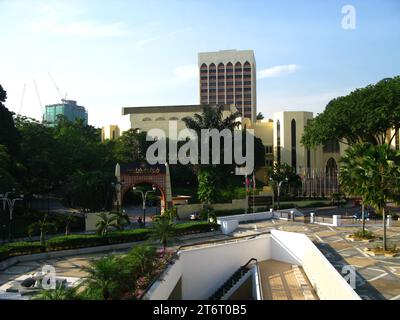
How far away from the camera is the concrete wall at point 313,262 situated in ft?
56.0

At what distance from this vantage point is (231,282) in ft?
88.5

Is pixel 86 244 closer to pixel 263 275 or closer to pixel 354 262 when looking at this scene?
pixel 263 275

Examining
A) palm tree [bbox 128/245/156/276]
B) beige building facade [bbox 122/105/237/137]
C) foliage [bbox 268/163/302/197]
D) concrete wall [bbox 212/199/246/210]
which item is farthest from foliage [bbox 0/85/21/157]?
beige building facade [bbox 122/105/237/137]

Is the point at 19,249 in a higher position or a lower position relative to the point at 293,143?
lower

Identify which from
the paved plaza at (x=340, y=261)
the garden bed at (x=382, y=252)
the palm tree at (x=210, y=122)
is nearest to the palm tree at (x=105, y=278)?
the paved plaza at (x=340, y=261)

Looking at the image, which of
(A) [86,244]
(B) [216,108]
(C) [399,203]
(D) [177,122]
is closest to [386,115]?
(B) [216,108]

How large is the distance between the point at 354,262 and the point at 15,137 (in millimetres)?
34996

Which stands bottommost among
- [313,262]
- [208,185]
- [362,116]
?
[313,262]

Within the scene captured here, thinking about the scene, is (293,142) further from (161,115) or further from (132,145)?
(132,145)

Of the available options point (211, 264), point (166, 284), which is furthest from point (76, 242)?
point (166, 284)

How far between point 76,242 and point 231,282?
11289 mm

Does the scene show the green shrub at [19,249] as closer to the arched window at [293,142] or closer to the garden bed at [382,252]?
the garden bed at [382,252]

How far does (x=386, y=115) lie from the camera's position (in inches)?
1789

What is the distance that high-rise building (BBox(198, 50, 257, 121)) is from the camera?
416 feet
